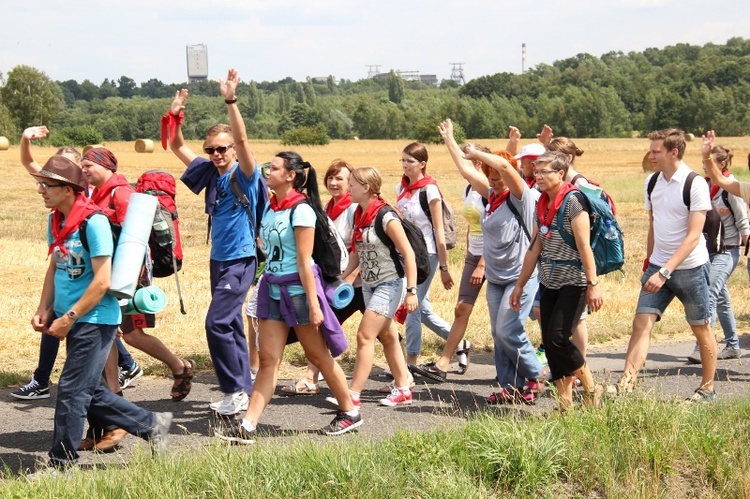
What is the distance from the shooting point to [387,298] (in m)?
7.18

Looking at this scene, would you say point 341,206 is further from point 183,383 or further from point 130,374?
point 130,374

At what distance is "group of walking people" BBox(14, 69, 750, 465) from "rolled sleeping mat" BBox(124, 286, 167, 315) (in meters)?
0.44

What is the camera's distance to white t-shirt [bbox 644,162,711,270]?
23.5ft

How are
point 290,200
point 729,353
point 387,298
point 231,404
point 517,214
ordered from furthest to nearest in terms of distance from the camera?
point 729,353 → point 517,214 → point 387,298 → point 231,404 → point 290,200

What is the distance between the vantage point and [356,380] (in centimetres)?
704

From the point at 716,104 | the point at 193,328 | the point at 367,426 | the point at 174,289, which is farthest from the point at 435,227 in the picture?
the point at 716,104

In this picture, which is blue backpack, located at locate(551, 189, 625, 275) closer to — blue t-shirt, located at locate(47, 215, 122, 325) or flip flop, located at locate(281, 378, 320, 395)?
flip flop, located at locate(281, 378, 320, 395)

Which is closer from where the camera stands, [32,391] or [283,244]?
[283,244]

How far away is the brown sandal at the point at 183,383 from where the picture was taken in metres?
7.33

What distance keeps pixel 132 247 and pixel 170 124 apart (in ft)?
6.56

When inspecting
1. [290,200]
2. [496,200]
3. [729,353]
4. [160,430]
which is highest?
[290,200]

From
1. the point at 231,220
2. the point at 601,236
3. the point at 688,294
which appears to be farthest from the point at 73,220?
the point at 688,294

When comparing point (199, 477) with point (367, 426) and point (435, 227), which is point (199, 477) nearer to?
point (367, 426)

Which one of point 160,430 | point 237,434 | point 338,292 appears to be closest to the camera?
point 160,430
